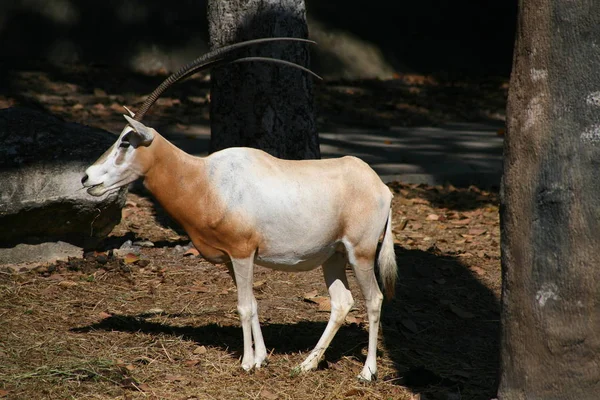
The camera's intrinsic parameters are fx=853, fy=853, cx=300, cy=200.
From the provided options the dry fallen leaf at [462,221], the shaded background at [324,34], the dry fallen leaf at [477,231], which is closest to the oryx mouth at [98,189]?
the dry fallen leaf at [477,231]

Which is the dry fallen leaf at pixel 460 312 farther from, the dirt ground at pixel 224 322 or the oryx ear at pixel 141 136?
the oryx ear at pixel 141 136

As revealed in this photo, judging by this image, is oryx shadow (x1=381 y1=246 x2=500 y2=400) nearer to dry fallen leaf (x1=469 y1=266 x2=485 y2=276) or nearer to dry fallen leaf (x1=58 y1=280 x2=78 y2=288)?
dry fallen leaf (x1=469 y1=266 x2=485 y2=276)

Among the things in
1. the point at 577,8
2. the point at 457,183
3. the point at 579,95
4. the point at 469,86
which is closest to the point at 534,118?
the point at 579,95

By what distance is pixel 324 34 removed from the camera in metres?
15.8

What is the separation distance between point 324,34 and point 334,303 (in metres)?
11.1

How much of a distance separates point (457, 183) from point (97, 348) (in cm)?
597

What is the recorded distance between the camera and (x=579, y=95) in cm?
377

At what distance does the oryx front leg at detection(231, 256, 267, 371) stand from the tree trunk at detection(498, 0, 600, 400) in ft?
5.13

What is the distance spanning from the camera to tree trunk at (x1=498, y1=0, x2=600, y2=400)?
377 centimetres

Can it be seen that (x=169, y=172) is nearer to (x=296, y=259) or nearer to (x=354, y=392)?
(x=296, y=259)

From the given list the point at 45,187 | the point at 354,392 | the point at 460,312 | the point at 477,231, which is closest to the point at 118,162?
the point at 354,392

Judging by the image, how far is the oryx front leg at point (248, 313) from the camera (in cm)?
495

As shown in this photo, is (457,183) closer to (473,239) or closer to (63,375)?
(473,239)

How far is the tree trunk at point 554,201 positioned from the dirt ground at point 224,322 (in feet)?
3.76
